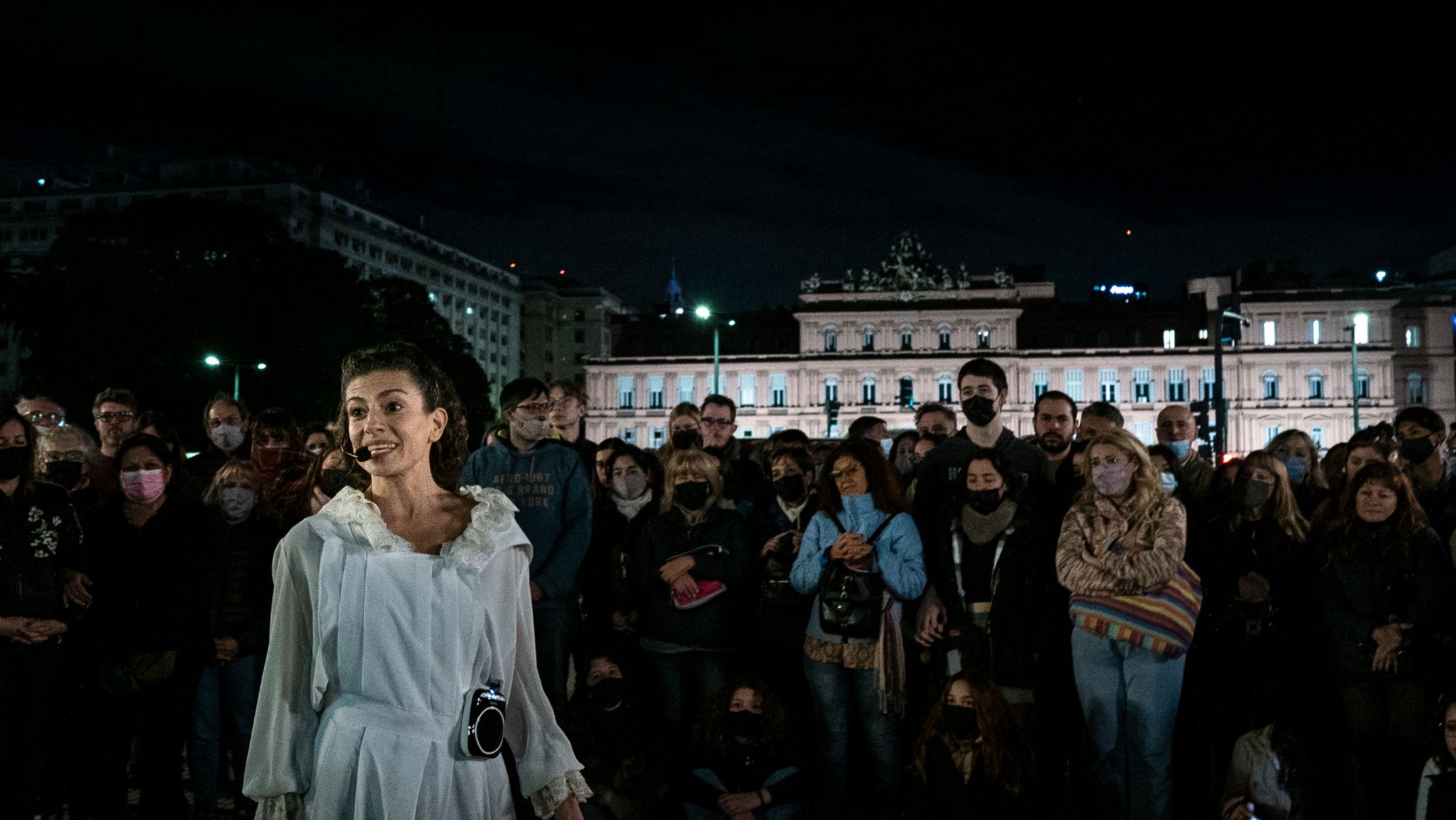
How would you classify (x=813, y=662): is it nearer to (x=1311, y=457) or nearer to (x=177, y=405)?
(x=1311, y=457)

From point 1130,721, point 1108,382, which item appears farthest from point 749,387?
point 1130,721

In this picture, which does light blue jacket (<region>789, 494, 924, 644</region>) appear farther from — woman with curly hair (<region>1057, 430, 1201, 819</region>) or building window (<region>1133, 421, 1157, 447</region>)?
building window (<region>1133, 421, 1157, 447</region>)

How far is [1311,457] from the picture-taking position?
9.11 m

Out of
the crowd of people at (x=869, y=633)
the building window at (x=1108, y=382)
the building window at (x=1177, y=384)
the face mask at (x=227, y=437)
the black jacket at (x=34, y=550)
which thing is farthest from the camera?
the building window at (x=1108, y=382)

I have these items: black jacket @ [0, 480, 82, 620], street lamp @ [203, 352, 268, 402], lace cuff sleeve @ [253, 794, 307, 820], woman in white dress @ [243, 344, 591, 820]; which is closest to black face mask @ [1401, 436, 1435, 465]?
woman in white dress @ [243, 344, 591, 820]

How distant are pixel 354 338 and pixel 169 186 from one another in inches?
1930

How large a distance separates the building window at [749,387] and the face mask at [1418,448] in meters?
68.2

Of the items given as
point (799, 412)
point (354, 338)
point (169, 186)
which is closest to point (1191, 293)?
point (799, 412)

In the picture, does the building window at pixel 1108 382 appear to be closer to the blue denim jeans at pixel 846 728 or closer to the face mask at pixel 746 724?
the blue denim jeans at pixel 846 728

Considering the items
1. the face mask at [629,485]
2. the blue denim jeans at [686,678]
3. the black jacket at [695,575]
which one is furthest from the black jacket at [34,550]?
the face mask at [629,485]

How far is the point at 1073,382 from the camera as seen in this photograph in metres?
72.7

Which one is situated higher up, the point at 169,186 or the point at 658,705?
the point at 169,186

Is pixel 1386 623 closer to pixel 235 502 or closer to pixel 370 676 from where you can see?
pixel 370 676

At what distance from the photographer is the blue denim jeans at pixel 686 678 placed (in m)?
6.56
